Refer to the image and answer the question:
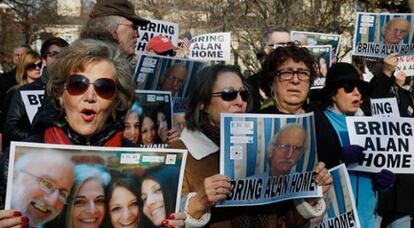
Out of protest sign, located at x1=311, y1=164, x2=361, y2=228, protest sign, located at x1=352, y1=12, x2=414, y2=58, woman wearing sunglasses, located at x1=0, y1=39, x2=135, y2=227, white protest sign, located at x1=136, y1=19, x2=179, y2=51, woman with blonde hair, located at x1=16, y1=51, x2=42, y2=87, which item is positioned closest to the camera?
woman wearing sunglasses, located at x1=0, y1=39, x2=135, y2=227

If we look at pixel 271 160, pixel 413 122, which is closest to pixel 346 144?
pixel 413 122

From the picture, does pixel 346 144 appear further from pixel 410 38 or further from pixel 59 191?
pixel 410 38

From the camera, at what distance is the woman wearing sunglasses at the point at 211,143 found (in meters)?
4.21

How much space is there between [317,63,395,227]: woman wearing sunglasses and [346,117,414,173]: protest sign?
2.6 inches

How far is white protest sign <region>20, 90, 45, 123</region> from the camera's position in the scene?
5988 mm

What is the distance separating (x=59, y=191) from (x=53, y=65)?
1.91 ft

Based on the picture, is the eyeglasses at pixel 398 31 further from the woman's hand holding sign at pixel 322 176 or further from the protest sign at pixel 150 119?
the woman's hand holding sign at pixel 322 176

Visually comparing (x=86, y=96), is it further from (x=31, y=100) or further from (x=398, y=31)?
(x=398, y=31)

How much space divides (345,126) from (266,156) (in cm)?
175

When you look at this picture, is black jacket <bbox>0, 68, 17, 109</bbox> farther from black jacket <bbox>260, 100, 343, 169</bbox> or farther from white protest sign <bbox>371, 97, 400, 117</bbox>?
black jacket <bbox>260, 100, 343, 169</bbox>

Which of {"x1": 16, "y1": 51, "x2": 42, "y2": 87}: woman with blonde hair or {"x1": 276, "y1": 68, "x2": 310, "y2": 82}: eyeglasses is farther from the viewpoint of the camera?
{"x1": 16, "y1": 51, "x2": 42, "y2": 87}: woman with blonde hair

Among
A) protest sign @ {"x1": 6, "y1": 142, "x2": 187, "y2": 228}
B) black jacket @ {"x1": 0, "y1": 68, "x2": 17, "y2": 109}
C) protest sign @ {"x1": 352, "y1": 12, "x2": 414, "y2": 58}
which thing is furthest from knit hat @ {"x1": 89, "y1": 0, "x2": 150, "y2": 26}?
protest sign @ {"x1": 352, "y1": 12, "x2": 414, "y2": 58}

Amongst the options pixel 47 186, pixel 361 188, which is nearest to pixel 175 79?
pixel 361 188

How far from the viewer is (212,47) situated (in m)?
12.6
